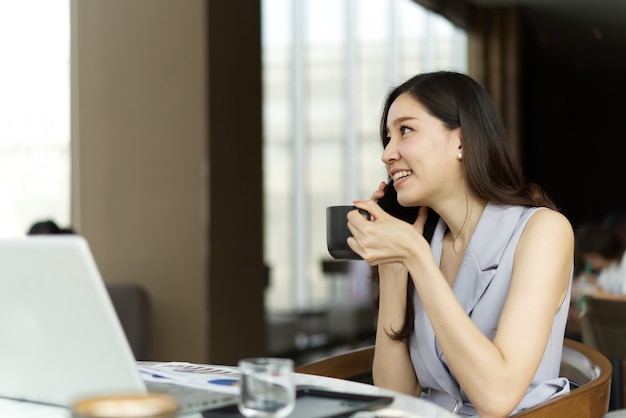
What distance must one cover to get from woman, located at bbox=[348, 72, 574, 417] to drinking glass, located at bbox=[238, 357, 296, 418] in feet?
1.54

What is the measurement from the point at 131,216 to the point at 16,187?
4.03ft

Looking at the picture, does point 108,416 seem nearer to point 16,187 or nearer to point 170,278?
point 170,278

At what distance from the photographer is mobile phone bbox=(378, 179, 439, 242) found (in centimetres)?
181

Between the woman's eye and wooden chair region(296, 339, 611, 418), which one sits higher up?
the woman's eye

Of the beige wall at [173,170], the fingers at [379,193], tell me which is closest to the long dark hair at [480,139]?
the fingers at [379,193]

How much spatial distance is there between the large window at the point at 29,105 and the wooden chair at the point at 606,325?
283 centimetres

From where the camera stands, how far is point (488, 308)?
5.08 feet

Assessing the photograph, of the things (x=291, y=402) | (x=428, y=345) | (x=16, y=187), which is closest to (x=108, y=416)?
(x=291, y=402)

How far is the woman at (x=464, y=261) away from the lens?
53.0 inches

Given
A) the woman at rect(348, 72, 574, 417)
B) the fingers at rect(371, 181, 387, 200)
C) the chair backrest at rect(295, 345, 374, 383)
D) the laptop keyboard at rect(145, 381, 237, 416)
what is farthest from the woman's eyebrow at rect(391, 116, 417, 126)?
the laptop keyboard at rect(145, 381, 237, 416)

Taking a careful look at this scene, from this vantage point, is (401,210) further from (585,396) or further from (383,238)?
(585,396)

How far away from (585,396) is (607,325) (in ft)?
2.62

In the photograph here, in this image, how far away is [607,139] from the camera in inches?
474

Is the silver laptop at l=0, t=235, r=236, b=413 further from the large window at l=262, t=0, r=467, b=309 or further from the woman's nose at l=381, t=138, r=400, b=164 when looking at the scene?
the large window at l=262, t=0, r=467, b=309
